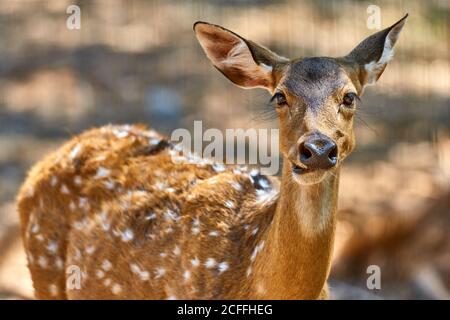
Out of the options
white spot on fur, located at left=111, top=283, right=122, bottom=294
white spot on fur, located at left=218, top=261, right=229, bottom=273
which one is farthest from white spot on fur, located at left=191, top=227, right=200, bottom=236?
white spot on fur, located at left=111, top=283, right=122, bottom=294

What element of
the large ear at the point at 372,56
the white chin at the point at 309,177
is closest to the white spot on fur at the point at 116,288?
the white chin at the point at 309,177

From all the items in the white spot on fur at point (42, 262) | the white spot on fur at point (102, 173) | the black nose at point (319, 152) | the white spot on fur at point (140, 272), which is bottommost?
the white spot on fur at point (42, 262)

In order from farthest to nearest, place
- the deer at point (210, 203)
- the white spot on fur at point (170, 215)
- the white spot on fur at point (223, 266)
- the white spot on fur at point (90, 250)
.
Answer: the white spot on fur at point (90, 250), the white spot on fur at point (170, 215), the white spot on fur at point (223, 266), the deer at point (210, 203)

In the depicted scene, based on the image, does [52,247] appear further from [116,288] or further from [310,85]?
[310,85]

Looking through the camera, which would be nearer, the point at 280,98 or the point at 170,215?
the point at 280,98

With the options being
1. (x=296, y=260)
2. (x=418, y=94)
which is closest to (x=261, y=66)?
(x=296, y=260)

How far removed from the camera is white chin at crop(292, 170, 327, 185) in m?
4.14

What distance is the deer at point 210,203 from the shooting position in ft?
14.1

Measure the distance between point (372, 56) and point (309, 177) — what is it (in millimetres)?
779

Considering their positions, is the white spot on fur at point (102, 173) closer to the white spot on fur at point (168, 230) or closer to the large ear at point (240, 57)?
the white spot on fur at point (168, 230)

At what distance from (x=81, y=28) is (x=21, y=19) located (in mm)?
620

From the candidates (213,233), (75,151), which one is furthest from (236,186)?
(75,151)

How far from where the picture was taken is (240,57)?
15.1 feet

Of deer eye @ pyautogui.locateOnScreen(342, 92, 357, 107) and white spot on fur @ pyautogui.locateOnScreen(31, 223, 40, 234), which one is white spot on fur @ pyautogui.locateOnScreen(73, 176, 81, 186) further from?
deer eye @ pyautogui.locateOnScreen(342, 92, 357, 107)
